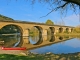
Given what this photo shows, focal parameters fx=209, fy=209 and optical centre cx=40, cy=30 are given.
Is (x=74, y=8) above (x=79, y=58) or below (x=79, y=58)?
above

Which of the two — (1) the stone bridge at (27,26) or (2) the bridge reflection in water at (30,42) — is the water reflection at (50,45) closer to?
(2) the bridge reflection in water at (30,42)

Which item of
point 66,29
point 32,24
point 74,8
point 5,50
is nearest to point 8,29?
point 66,29

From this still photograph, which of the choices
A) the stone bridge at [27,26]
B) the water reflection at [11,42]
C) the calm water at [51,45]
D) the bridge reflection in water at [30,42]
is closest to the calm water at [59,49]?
the calm water at [51,45]

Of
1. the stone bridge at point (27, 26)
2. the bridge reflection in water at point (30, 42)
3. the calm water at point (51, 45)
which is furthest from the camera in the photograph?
the stone bridge at point (27, 26)

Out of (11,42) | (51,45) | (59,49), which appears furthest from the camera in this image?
(11,42)

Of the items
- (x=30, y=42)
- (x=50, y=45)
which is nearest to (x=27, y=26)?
(x=30, y=42)

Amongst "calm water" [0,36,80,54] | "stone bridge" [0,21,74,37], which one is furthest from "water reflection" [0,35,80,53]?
"stone bridge" [0,21,74,37]

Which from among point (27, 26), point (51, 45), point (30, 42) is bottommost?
point (30, 42)

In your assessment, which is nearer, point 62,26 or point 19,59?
point 19,59

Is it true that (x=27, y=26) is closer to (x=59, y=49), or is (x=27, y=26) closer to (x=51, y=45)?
(x=51, y=45)

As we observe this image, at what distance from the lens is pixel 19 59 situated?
493 inches

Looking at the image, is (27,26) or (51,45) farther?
(27,26)

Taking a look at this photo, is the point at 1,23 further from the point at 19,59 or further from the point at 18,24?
the point at 19,59

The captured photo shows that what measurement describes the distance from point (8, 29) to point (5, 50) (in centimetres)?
10837
